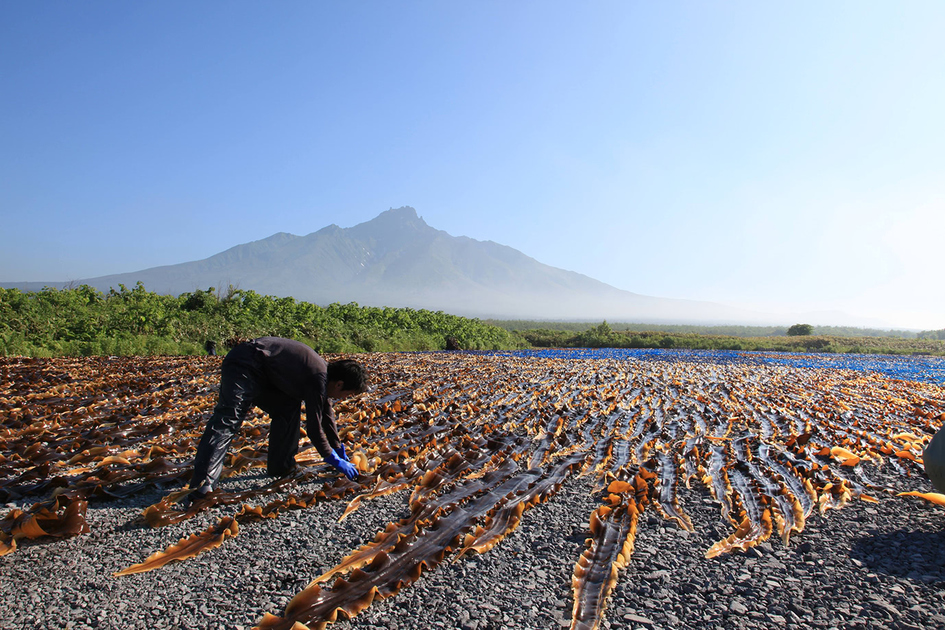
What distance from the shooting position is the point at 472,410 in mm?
6996

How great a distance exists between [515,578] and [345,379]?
70.5 inches

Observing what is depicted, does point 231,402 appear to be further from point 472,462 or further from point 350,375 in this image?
point 472,462

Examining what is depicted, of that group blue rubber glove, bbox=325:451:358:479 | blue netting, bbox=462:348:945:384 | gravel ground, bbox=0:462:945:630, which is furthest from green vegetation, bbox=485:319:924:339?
gravel ground, bbox=0:462:945:630

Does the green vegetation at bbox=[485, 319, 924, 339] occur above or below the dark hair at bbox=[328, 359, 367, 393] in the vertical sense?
above

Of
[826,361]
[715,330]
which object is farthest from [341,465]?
[715,330]

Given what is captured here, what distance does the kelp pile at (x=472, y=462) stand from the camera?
9.29 ft

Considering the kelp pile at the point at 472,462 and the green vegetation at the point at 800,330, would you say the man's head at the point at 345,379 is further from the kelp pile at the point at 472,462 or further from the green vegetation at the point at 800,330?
the green vegetation at the point at 800,330

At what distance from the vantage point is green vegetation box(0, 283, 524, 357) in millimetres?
15477

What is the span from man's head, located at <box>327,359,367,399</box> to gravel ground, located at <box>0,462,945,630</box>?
824 mm

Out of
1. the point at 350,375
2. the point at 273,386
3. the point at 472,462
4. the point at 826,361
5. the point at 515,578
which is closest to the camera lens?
the point at 515,578

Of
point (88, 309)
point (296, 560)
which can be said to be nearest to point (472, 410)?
point (296, 560)

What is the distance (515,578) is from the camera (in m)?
2.57

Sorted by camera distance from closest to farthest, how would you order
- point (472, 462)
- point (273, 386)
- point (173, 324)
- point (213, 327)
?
point (273, 386) < point (472, 462) < point (173, 324) < point (213, 327)

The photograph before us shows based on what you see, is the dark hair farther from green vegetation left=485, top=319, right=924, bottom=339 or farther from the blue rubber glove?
green vegetation left=485, top=319, right=924, bottom=339
